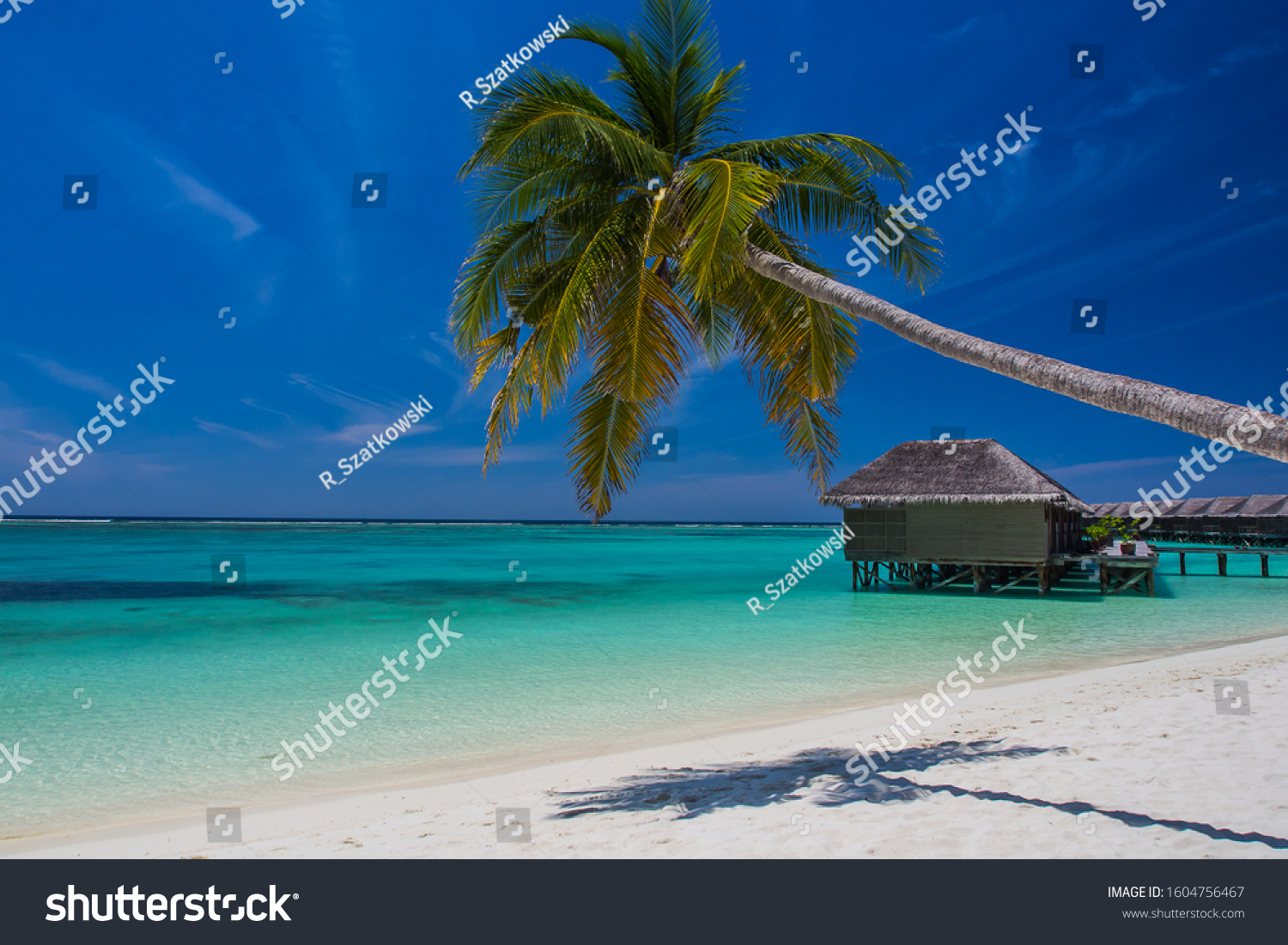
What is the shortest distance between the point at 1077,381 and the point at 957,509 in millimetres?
16726

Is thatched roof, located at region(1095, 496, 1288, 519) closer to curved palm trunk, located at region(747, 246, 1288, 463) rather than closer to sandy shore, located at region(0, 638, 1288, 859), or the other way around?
sandy shore, located at region(0, 638, 1288, 859)

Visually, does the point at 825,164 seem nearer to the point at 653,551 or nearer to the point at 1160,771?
the point at 1160,771

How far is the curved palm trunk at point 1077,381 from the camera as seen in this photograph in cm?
234

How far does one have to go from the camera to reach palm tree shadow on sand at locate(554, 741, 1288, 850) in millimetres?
3711

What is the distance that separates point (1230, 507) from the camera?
4278 cm

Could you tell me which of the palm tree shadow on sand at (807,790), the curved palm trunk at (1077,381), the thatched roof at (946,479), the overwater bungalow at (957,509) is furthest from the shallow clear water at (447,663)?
the curved palm trunk at (1077,381)

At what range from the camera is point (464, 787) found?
525 centimetres

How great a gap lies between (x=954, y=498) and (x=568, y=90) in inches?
586

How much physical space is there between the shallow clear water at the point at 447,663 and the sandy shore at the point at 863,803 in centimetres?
92

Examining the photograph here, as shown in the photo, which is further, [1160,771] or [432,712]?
[432,712]

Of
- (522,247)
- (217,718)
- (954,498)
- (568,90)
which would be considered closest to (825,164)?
(568,90)

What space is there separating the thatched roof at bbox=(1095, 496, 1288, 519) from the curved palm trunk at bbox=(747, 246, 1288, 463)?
131 ft

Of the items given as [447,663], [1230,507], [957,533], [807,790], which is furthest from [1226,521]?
[807,790]

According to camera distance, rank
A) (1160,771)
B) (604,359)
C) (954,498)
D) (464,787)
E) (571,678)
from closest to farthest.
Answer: (1160,771), (464,787), (604,359), (571,678), (954,498)
